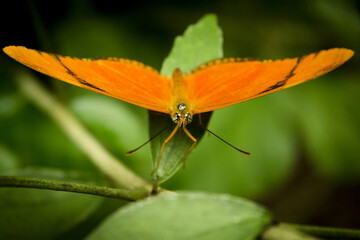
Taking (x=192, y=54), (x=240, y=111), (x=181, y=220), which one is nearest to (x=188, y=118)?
(x=192, y=54)

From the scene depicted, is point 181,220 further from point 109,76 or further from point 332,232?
point 109,76

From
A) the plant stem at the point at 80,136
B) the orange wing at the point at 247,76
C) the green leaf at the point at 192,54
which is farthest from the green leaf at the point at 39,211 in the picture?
the orange wing at the point at 247,76

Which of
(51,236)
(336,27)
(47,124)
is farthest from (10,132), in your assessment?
(336,27)

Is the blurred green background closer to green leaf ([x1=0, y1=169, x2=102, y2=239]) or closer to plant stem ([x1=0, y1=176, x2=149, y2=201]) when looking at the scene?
green leaf ([x1=0, y1=169, x2=102, y2=239])

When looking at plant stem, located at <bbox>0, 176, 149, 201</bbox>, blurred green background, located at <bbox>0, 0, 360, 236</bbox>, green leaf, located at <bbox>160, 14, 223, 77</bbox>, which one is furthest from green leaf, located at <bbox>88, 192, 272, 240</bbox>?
blurred green background, located at <bbox>0, 0, 360, 236</bbox>

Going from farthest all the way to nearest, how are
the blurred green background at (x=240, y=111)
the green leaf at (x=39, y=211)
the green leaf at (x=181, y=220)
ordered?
1. the blurred green background at (x=240, y=111)
2. the green leaf at (x=39, y=211)
3. the green leaf at (x=181, y=220)

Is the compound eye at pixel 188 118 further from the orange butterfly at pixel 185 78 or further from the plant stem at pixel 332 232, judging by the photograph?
the plant stem at pixel 332 232

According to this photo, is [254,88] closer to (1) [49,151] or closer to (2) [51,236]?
(2) [51,236]
